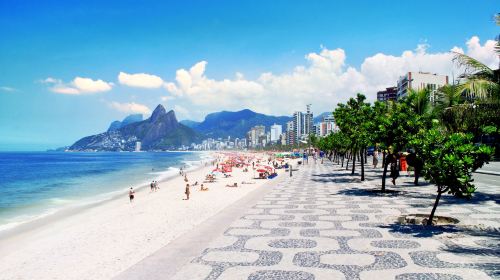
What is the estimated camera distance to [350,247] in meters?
10.7

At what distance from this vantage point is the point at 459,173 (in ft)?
38.2

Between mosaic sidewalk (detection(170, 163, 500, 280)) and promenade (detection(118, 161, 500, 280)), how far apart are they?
0.08 ft

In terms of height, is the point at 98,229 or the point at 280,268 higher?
the point at 280,268

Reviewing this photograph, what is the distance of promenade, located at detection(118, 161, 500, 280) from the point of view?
8.68 m

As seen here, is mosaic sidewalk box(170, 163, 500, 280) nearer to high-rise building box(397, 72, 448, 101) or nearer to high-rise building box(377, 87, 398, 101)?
high-rise building box(397, 72, 448, 101)

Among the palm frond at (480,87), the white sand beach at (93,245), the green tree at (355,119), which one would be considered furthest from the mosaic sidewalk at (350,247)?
the green tree at (355,119)

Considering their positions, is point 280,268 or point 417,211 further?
point 417,211

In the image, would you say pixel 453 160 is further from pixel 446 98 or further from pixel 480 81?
pixel 446 98

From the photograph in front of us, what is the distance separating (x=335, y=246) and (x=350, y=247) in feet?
1.42


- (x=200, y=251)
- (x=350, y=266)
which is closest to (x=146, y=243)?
(x=200, y=251)

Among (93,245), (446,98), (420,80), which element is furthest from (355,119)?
(420,80)

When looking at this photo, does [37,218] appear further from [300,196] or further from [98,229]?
[300,196]

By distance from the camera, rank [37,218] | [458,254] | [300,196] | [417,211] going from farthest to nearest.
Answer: [37,218]
[300,196]
[417,211]
[458,254]

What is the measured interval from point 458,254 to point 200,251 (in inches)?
280
